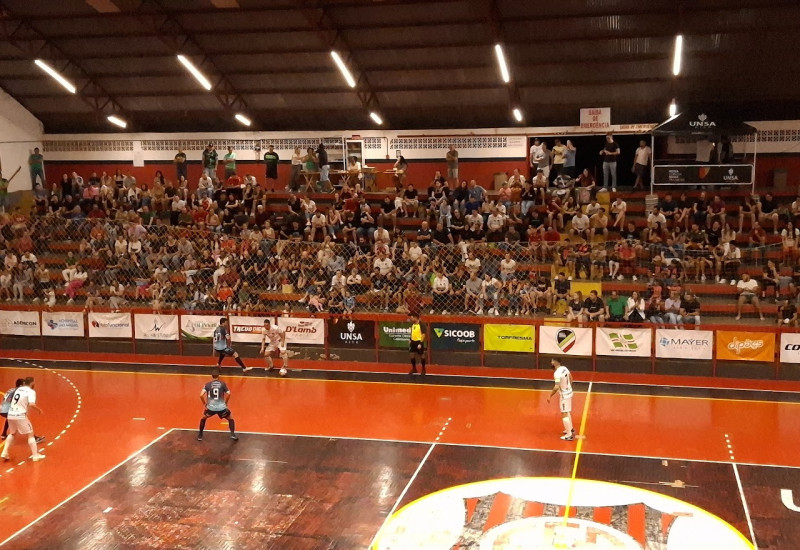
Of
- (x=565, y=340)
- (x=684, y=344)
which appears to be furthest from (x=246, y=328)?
(x=684, y=344)

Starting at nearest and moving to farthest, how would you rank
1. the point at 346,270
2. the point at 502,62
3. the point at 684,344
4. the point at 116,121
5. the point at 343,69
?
the point at 684,344
the point at 346,270
the point at 502,62
the point at 343,69
the point at 116,121

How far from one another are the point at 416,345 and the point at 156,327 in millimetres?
8140

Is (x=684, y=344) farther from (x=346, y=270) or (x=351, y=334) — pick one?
(x=346, y=270)

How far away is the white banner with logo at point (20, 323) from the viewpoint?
2547 centimetres

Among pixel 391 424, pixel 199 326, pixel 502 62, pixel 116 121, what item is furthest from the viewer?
pixel 116 121

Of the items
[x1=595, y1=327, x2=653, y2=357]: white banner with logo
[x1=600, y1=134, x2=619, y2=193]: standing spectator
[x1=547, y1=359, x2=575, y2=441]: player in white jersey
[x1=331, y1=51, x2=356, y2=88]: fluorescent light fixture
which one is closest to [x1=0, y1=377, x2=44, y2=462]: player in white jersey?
[x1=547, y1=359, x2=575, y2=441]: player in white jersey

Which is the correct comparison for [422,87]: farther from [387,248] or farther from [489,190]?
[387,248]

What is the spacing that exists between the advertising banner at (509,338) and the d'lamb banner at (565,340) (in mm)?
292

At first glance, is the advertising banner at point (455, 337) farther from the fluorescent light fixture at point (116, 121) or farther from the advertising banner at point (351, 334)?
the fluorescent light fixture at point (116, 121)

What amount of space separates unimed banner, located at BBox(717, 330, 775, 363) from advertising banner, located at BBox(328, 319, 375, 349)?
9199 mm

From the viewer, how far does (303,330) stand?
23688mm

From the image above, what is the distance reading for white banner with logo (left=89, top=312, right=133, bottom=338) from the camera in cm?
2484

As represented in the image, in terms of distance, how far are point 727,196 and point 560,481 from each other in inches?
671

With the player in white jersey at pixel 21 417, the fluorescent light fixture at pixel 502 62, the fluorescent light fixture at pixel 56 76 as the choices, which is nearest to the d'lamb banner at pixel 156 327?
the player in white jersey at pixel 21 417
